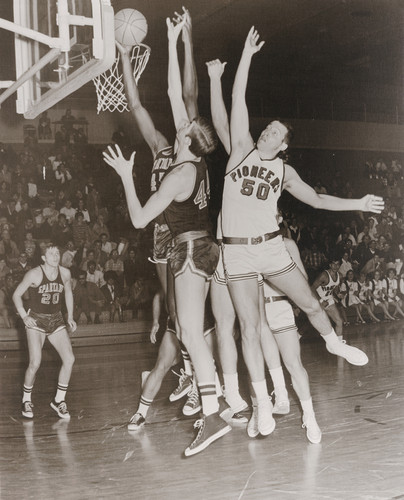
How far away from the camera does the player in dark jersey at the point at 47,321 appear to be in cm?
634

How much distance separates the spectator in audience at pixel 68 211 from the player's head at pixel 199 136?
7.82 meters

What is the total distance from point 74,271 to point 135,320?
1261 millimetres

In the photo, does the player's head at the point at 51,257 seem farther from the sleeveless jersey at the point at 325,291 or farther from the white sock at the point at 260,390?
the sleeveless jersey at the point at 325,291

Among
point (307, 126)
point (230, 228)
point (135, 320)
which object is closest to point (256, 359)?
point (230, 228)

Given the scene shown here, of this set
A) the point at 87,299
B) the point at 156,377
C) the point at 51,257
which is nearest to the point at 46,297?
the point at 51,257

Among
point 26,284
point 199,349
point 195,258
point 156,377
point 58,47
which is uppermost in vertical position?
point 58,47

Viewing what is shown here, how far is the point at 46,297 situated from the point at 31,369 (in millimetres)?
666

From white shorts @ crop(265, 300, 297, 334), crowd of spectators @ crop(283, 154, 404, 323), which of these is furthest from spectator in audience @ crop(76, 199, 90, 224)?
white shorts @ crop(265, 300, 297, 334)

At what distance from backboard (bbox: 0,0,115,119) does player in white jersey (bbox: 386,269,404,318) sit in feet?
30.8

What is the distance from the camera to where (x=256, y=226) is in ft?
17.1

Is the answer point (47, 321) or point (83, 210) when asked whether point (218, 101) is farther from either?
point (83, 210)

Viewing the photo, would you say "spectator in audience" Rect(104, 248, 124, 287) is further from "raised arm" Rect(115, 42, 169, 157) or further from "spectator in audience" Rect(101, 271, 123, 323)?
"raised arm" Rect(115, 42, 169, 157)

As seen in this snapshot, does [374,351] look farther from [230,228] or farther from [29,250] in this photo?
[29,250]

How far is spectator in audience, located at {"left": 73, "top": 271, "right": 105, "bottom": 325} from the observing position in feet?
37.1
